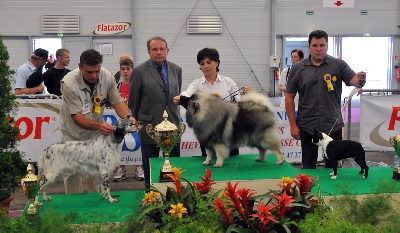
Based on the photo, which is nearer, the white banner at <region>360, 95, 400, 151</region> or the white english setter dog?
the white english setter dog

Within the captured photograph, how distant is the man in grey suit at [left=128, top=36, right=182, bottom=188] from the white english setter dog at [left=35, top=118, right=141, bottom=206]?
774 mm

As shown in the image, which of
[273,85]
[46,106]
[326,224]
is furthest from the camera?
[273,85]

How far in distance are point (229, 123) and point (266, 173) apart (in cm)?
41

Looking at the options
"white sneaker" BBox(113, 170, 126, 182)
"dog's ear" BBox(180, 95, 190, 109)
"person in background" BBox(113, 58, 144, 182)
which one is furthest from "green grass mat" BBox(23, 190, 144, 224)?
"white sneaker" BBox(113, 170, 126, 182)

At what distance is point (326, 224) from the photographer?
1695 mm

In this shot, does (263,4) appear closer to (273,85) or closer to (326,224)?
(273,85)

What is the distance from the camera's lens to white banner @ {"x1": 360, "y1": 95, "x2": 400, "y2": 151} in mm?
5328

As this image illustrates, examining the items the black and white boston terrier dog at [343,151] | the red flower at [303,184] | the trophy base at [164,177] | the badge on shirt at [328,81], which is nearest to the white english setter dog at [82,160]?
the trophy base at [164,177]

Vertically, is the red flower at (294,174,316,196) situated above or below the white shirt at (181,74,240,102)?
below

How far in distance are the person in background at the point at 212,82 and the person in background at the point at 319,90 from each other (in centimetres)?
44

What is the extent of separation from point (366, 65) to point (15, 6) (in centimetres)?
1068

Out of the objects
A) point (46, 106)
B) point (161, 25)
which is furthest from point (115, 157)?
point (161, 25)

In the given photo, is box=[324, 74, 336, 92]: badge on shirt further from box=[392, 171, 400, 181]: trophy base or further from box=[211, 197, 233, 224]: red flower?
box=[211, 197, 233, 224]: red flower

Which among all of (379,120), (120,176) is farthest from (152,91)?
(379,120)
